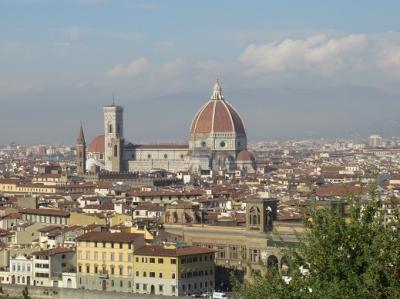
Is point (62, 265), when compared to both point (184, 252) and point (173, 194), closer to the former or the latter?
point (184, 252)

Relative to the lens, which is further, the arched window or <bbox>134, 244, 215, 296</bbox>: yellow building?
the arched window

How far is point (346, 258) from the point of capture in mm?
13242

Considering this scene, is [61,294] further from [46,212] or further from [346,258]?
[346,258]

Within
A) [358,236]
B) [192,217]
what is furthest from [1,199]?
[358,236]

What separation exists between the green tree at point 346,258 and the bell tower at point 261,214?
2771cm

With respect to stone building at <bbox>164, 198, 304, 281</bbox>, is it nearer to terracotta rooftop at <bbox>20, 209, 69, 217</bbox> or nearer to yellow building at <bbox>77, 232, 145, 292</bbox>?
yellow building at <bbox>77, 232, 145, 292</bbox>

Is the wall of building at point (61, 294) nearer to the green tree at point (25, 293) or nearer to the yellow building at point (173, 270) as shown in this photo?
the green tree at point (25, 293)

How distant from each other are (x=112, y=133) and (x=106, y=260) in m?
90.3

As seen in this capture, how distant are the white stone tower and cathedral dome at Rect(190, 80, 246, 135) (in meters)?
7.94

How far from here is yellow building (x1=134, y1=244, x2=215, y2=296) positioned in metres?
37.6

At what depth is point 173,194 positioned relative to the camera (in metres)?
66.9

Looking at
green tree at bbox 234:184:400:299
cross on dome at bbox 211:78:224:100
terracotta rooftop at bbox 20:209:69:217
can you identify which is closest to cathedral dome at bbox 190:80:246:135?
cross on dome at bbox 211:78:224:100

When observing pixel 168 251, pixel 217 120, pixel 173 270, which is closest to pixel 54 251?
pixel 168 251

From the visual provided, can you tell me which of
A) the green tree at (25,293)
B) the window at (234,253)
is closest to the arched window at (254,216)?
the window at (234,253)
